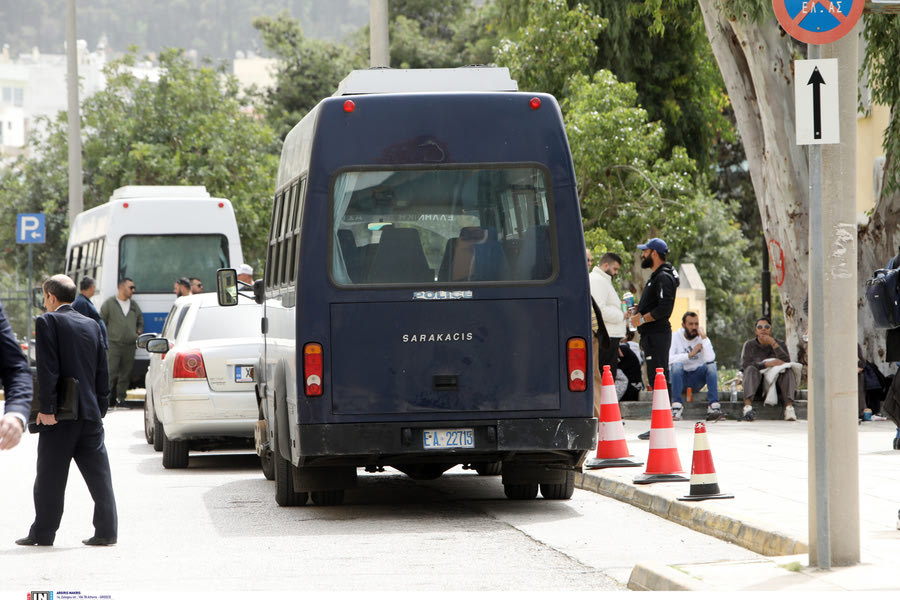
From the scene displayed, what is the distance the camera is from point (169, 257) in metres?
23.1

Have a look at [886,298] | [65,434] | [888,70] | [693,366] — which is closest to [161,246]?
[693,366]

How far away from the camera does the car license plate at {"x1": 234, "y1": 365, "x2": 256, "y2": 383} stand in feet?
44.1

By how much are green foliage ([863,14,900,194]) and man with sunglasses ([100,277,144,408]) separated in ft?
37.7

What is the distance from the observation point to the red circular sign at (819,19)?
6570 mm

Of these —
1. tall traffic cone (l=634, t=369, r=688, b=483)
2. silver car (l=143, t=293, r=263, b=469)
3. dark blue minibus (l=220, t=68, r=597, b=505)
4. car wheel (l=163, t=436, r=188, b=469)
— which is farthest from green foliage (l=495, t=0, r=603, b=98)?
dark blue minibus (l=220, t=68, r=597, b=505)

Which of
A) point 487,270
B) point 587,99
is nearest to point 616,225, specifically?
point 587,99

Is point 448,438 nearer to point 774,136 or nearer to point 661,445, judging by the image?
point 661,445

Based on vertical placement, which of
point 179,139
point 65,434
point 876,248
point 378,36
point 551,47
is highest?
point 179,139

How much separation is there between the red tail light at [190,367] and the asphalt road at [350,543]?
4.48 feet

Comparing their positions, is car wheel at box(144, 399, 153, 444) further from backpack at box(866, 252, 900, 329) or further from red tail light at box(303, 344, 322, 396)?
backpack at box(866, 252, 900, 329)

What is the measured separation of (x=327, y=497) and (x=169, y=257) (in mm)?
13265

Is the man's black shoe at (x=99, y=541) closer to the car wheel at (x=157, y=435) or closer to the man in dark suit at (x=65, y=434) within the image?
the man in dark suit at (x=65, y=434)

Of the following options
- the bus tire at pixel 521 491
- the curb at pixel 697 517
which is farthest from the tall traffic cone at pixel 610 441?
the bus tire at pixel 521 491

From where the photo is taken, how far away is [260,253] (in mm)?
43562
